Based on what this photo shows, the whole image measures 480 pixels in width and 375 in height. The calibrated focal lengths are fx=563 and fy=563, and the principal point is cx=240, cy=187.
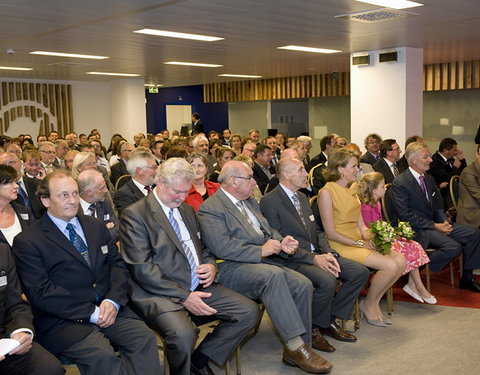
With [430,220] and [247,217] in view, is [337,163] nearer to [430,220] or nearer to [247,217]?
[247,217]

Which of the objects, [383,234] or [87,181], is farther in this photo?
[383,234]

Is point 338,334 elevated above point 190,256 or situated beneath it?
situated beneath

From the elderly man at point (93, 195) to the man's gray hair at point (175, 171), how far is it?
815mm

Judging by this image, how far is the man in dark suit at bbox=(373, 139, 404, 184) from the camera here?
7.74 m

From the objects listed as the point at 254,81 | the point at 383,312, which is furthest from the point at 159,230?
the point at 254,81

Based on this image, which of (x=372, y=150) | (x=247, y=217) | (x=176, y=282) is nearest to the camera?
(x=176, y=282)

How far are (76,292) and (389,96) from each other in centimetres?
826

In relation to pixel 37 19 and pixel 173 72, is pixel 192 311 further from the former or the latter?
pixel 173 72

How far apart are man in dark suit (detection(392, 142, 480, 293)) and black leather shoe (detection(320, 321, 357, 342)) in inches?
64.8

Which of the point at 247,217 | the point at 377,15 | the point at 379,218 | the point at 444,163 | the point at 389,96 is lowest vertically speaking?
the point at 379,218

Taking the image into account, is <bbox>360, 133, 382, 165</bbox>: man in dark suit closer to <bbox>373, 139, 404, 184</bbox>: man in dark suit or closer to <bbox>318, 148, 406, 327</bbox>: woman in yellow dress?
<bbox>373, 139, 404, 184</bbox>: man in dark suit

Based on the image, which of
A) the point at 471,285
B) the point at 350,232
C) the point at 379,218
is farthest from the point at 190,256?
the point at 471,285

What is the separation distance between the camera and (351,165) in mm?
4984

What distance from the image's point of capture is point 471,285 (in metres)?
5.93
